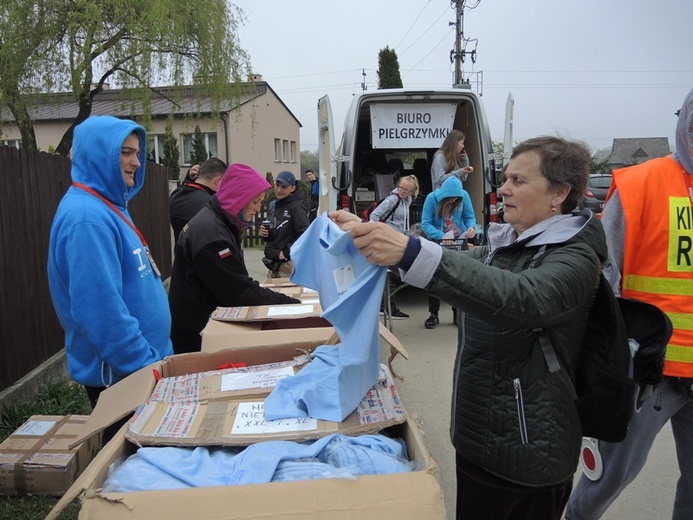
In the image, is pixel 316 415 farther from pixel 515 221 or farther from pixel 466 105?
pixel 466 105

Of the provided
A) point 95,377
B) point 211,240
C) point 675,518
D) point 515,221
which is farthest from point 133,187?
point 675,518

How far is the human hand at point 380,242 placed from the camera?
149 centimetres

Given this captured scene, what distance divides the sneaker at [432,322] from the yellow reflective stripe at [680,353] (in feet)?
14.6

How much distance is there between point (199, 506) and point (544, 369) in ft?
3.43

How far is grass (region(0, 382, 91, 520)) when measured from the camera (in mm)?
2914

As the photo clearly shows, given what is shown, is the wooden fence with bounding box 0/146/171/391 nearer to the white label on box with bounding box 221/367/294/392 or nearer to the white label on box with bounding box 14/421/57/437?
the white label on box with bounding box 14/421/57/437

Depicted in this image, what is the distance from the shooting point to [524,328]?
1.54 m

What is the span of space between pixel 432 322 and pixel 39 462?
177 inches

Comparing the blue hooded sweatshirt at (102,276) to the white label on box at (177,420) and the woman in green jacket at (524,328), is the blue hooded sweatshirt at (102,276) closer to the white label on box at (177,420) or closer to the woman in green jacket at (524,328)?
the white label on box at (177,420)

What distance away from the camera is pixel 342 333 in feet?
5.83

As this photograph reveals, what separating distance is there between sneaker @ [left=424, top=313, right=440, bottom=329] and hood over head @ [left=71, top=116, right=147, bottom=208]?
183 inches

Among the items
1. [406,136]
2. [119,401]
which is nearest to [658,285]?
[119,401]

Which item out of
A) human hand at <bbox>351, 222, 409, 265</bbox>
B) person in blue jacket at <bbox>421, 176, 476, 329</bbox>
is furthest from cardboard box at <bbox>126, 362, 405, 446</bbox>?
person in blue jacket at <bbox>421, 176, 476, 329</bbox>

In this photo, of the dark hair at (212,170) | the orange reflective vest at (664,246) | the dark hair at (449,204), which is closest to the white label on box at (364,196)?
the dark hair at (449,204)
